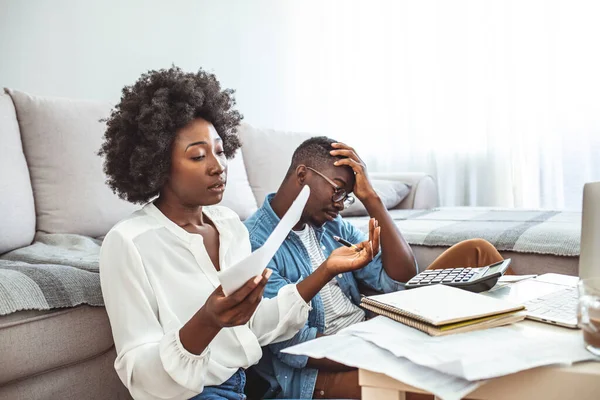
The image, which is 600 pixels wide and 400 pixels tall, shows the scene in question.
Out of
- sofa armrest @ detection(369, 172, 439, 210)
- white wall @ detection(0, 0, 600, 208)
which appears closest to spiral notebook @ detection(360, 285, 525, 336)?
sofa armrest @ detection(369, 172, 439, 210)

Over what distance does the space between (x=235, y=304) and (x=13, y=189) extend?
1143mm

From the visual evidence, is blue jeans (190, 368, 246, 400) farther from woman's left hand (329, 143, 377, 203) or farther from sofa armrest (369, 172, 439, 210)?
sofa armrest (369, 172, 439, 210)

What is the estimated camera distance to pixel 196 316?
0.81m

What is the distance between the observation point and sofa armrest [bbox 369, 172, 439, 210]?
102 inches

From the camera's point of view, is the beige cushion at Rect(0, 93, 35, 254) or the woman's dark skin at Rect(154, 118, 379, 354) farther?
the beige cushion at Rect(0, 93, 35, 254)

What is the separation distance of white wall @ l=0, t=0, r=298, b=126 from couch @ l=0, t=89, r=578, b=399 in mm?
537

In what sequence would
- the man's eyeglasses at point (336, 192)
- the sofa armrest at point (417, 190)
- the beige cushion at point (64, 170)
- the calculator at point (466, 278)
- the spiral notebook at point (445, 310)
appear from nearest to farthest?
1. the spiral notebook at point (445, 310)
2. the calculator at point (466, 278)
3. the man's eyeglasses at point (336, 192)
4. the beige cushion at point (64, 170)
5. the sofa armrest at point (417, 190)

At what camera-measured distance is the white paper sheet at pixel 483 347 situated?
0.59 m

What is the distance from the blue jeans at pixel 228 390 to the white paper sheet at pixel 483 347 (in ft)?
1.16

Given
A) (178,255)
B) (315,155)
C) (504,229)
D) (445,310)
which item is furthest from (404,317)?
(504,229)

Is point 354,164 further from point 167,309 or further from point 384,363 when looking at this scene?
point 384,363

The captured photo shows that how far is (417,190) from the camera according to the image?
2.60m

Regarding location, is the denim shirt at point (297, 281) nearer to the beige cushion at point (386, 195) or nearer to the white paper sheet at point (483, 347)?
the white paper sheet at point (483, 347)

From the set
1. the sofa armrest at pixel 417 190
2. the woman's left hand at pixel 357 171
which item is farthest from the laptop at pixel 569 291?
the sofa armrest at pixel 417 190
